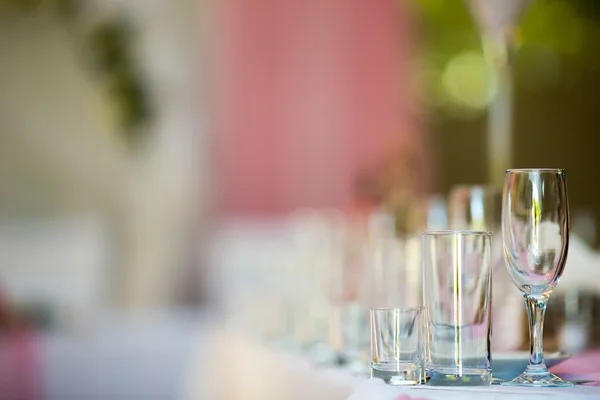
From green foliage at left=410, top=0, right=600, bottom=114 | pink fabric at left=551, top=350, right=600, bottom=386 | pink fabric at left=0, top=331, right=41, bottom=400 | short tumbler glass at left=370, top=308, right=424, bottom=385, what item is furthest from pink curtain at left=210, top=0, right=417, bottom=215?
short tumbler glass at left=370, top=308, right=424, bottom=385

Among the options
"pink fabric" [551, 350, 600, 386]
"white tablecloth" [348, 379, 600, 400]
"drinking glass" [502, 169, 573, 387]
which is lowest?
"pink fabric" [551, 350, 600, 386]

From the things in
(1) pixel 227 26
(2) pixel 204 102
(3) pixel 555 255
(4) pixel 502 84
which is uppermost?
(1) pixel 227 26

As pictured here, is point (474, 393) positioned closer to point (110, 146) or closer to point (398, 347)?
point (398, 347)

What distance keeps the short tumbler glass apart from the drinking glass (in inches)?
4.0

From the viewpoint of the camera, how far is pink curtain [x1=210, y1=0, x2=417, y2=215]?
17.8 ft

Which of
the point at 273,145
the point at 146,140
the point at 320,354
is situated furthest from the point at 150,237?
the point at 320,354

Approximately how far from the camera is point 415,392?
0.93m

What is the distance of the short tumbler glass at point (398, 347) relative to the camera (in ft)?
3.25

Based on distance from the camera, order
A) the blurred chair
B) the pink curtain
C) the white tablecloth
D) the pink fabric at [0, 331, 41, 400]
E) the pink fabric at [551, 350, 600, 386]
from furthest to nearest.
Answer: the pink curtain → the blurred chair → the pink fabric at [0, 331, 41, 400] → the pink fabric at [551, 350, 600, 386] → the white tablecloth

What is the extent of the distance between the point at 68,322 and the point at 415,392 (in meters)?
3.25

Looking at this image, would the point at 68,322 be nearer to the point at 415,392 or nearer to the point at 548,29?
the point at 548,29

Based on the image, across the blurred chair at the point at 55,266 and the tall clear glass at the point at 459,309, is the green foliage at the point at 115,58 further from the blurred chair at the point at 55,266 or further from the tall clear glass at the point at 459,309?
the tall clear glass at the point at 459,309

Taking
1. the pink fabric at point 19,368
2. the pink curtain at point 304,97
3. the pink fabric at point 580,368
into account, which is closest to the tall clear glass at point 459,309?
the pink fabric at point 580,368

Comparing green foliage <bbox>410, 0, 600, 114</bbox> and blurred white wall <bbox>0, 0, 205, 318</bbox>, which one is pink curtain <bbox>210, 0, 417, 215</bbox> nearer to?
blurred white wall <bbox>0, 0, 205, 318</bbox>
